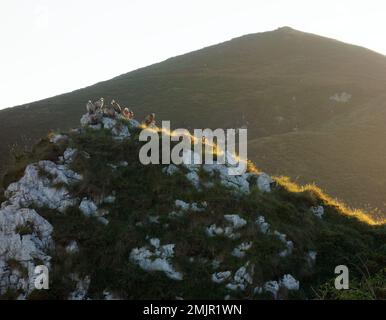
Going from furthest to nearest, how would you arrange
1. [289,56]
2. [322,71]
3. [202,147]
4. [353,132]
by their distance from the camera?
[289,56] → [322,71] → [353,132] → [202,147]

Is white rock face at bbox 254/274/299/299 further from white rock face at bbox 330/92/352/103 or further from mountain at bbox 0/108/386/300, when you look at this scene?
white rock face at bbox 330/92/352/103

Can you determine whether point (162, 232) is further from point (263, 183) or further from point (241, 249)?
point (263, 183)

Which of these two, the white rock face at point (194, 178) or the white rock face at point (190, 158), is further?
the white rock face at point (190, 158)

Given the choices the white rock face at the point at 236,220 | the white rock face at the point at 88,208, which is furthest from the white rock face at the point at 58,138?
the white rock face at the point at 236,220

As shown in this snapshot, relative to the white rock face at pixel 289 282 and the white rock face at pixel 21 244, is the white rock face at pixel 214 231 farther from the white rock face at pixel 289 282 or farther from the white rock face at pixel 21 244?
the white rock face at pixel 21 244

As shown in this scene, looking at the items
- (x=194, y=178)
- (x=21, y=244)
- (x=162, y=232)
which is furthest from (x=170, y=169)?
(x=21, y=244)

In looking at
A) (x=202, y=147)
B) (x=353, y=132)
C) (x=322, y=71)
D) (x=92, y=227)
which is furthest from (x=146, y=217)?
(x=322, y=71)
